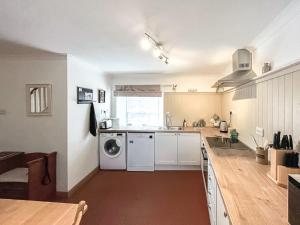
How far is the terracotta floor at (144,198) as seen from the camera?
2760 millimetres

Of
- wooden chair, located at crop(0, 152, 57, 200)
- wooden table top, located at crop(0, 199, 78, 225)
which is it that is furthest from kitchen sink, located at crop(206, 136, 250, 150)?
wooden chair, located at crop(0, 152, 57, 200)

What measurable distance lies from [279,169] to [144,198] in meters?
2.31

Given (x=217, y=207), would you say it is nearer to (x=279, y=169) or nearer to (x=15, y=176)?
(x=279, y=169)

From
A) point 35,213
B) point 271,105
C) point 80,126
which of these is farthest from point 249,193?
point 80,126

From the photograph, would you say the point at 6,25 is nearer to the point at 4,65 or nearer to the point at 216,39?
the point at 4,65

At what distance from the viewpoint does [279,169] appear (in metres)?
1.53

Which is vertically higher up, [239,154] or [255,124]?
[255,124]

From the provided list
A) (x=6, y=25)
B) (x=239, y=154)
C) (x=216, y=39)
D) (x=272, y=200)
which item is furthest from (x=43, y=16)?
(x=239, y=154)

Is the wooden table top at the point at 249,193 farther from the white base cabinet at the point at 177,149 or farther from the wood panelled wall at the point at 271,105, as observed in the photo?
the white base cabinet at the point at 177,149

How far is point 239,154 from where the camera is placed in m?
2.54

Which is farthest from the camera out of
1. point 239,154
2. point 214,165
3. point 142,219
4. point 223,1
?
point 142,219

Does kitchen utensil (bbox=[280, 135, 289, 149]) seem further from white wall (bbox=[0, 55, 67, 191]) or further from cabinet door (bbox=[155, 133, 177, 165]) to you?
cabinet door (bbox=[155, 133, 177, 165])

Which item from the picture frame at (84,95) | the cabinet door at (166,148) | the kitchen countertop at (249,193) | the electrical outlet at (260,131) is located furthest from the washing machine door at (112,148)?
the electrical outlet at (260,131)

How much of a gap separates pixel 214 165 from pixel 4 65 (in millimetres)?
3470
